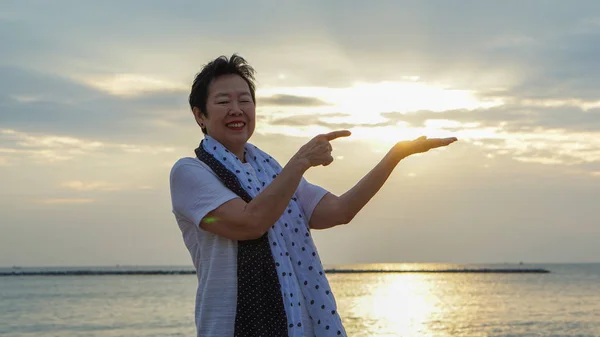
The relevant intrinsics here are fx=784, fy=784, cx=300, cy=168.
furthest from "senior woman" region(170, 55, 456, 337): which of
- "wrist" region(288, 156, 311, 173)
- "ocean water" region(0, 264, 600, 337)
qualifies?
"ocean water" region(0, 264, 600, 337)

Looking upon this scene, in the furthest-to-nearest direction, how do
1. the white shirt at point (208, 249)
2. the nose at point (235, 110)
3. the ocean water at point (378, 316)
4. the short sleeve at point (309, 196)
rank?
1. the ocean water at point (378, 316)
2. the short sleeve at point (309, 196)
3. the nose at point (235, 110)
4. the white shirt at point (208, 249)

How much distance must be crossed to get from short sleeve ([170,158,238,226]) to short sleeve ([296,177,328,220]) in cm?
42

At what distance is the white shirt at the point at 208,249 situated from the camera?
2244 mm

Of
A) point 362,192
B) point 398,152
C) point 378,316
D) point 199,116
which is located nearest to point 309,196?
point 362,192

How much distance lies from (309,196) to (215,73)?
534 millimetres

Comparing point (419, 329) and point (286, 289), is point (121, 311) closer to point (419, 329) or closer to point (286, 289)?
point (419, 329)

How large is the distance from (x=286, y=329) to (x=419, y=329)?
27.0 metres

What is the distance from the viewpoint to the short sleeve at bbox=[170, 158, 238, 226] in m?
2.25

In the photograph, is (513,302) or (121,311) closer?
(121,311)

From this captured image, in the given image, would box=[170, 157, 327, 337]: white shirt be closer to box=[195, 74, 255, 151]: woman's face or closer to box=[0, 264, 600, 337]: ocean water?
box=[195, 74, 255, 151]: woman's face

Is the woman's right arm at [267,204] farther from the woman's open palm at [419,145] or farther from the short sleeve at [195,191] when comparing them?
the woman's open palm at [419,145]

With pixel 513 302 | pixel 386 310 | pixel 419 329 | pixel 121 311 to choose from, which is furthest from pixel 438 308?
pixel 121 311

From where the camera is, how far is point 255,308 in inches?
88.2

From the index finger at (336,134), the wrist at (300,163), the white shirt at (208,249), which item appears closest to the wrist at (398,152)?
the index finger at (336,134)
